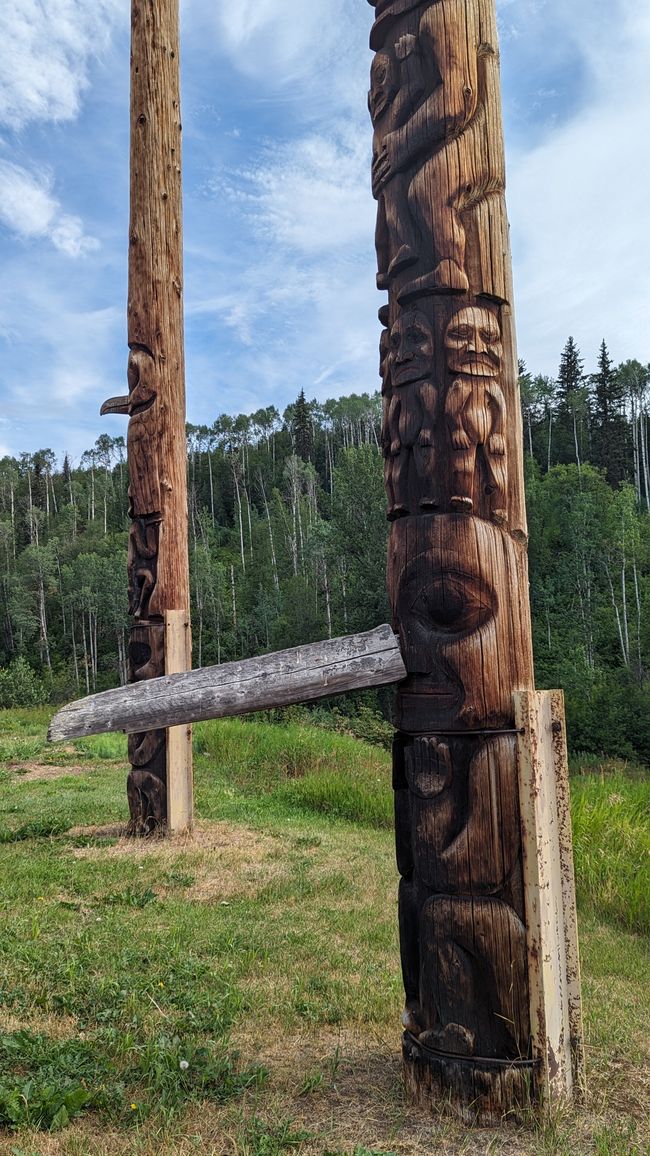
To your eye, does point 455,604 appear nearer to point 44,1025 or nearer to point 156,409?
point 44,1025

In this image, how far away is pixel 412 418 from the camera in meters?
2.79

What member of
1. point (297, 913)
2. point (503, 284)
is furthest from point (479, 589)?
point (297, 913)

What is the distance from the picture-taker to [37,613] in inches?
2378

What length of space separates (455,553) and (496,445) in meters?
0.39

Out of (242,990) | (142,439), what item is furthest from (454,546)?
(142,439)

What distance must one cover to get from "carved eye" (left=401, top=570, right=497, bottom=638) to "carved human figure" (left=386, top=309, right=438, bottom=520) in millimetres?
261

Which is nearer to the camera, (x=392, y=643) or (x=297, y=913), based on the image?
(x=392, y=643)

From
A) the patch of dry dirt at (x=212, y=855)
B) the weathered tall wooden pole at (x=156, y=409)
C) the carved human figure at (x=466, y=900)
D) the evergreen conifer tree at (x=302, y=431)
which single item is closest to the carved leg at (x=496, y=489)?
the carved human figure at (x=466, y=900)

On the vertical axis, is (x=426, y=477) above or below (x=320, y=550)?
below

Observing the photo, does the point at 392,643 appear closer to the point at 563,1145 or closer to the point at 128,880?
the point at 563,1145

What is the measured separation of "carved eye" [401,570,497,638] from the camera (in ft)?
8.66

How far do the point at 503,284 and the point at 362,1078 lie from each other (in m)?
2.79

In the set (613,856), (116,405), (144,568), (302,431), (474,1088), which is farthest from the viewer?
(302,431)

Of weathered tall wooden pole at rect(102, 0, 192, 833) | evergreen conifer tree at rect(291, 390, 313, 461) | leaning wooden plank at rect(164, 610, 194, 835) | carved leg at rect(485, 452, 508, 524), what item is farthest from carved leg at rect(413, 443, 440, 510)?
evergreen conifer tree at rect(291, 390, 313, 461)
